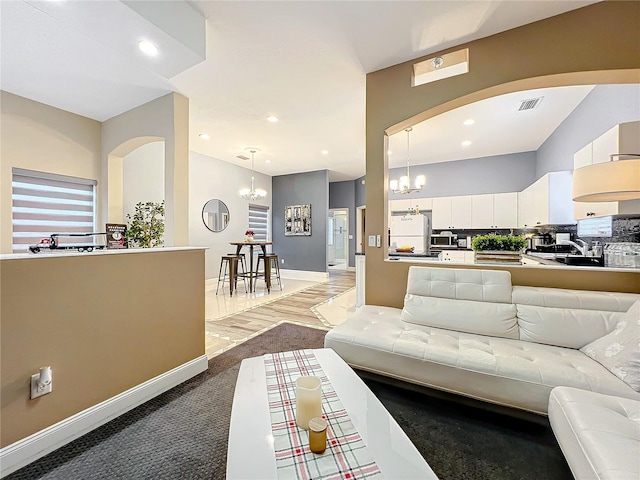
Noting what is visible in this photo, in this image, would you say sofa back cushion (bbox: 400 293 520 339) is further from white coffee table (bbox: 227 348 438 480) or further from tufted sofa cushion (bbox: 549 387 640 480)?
white coffee table (bbox: 227 348 438 480)

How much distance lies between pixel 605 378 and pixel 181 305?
284 centimetres

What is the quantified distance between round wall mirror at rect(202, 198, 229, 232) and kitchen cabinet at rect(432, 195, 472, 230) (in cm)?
504

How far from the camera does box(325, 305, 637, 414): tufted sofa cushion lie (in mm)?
1377

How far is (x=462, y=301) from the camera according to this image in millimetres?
2115

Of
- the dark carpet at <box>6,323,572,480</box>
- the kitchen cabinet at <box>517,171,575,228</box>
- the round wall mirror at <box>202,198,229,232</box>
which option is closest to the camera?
the dark carpet at <box>6,323,572,480</box>

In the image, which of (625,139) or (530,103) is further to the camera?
(530,103)

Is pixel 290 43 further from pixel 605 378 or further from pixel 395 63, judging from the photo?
pixel 605 378

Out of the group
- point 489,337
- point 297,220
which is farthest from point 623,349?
point 297,220

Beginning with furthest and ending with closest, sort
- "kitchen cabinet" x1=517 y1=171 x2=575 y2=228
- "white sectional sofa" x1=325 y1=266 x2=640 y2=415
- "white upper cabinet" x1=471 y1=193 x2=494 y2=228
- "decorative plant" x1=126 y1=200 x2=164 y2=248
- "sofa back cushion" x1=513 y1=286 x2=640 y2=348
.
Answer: "white upper cabinet" x1=471 y1=193 x2=494 y2=228 < "kitchen cabinet" x1=517 y1=171 x2=575 y2=228 < "decorative plant" x1=126 y1=200 x2=164 y2=248 < "sofa back cushion" x1=513 y1=286 x2=640 y2=348 < "white sectional sofa" x1=325 y1=266 x2=640 y2=415

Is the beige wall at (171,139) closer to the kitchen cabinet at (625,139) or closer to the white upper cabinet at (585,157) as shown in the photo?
the kitchen cabinet at (625,139)

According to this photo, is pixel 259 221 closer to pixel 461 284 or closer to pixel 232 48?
pixel 232 48

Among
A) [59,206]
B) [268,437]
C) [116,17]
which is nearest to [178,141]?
[116,17]

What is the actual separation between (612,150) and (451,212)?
11.5 ft

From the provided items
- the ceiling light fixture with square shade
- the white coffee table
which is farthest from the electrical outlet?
the ceiling light fixture with square shade
